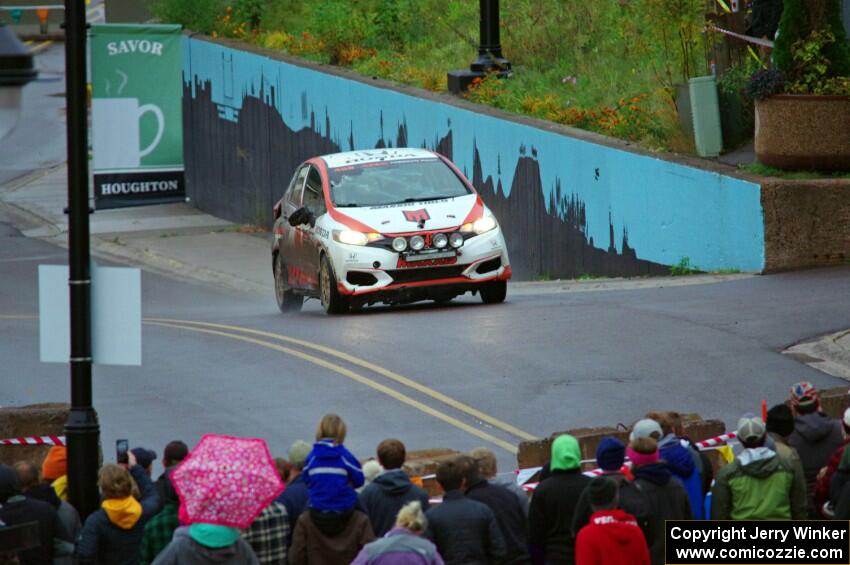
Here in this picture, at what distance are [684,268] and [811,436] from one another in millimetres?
12834

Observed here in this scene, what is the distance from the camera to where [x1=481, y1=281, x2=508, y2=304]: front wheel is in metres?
19.8

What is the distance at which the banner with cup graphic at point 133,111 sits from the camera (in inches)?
378

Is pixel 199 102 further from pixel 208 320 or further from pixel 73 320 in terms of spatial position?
pixel 73 320

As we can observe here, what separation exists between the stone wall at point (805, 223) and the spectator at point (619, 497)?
488 inches

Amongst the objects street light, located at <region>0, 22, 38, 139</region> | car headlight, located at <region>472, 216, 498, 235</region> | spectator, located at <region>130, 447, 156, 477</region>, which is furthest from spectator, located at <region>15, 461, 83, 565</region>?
car headlight, located at <region>472, 216, 498, 235</region>

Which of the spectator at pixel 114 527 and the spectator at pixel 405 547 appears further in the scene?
the spectator at pixel 114 527

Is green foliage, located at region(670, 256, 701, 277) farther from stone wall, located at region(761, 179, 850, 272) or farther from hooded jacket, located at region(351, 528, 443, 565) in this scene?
hooded jacket, located at region(351, 528, 443, 565)

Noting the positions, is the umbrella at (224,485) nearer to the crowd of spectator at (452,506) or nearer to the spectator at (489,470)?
the crowd of spectator at (452,506)

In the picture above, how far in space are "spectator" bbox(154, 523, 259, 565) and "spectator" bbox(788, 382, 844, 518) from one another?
156 inches

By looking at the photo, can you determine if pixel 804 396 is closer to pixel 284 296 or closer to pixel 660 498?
pixel 660 498

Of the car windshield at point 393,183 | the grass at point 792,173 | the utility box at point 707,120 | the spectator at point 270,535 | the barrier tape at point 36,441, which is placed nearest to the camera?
the spectator at point 270,535

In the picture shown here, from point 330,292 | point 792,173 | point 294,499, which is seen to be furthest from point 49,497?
point 792,173

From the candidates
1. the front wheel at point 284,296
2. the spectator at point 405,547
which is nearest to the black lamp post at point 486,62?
the front wheel at point 284,296

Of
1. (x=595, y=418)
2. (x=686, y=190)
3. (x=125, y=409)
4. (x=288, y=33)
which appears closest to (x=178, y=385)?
(x=125, y=409)
